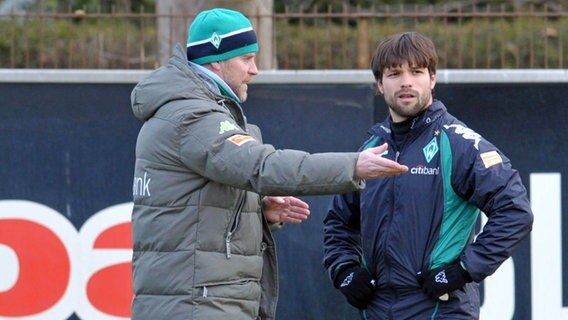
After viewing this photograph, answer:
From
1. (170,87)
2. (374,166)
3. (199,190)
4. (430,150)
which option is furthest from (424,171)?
(170,87)

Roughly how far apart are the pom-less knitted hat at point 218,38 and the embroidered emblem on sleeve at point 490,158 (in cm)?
98

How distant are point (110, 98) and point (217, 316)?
2353 mm

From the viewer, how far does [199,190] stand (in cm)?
404

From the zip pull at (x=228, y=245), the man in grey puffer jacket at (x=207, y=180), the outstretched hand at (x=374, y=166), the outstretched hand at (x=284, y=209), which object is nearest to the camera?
the outstretched hand at (x=374, y=166)

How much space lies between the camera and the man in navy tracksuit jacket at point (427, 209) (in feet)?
13.8

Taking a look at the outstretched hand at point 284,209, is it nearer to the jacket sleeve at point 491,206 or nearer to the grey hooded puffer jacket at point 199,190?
the grey hooded puffer jacket at point 199,190

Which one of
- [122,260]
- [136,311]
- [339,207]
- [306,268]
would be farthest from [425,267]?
[122,260]

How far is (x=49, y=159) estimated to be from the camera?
610 centimetres

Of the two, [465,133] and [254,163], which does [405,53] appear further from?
[254,163]

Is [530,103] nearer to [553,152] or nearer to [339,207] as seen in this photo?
[553,152]

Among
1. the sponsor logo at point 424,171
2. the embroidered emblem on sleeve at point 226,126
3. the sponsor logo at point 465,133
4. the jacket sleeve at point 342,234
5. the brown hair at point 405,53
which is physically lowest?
the jacket sleeve at point 342,234

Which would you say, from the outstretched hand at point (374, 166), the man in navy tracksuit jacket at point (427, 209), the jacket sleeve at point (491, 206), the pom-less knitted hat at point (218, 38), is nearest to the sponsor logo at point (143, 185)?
the pom-less knitted hat at point (218, 38)

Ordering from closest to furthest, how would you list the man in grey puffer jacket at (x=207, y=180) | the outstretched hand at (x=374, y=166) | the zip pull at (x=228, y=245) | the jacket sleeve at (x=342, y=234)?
the outstretched hand at (x=374, y=166) → the man in grey puffer jacket at (x=207, y=180) → the zip pull at (x=228, y=245) → the jacket sleeve at (x=342, y=234)

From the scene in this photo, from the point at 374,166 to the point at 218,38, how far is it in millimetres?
855
